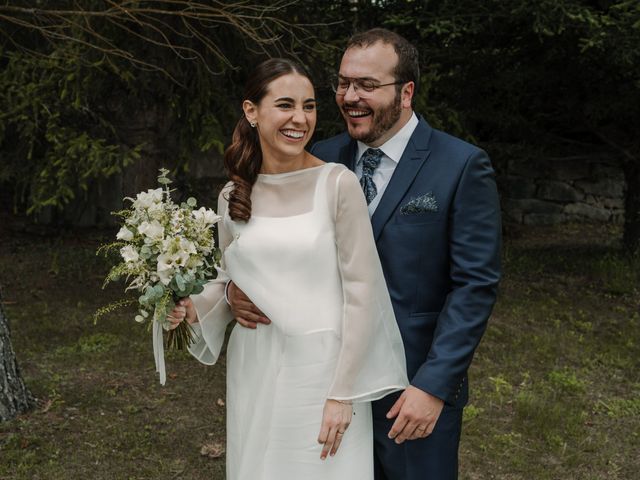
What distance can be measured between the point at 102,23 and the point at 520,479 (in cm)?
550

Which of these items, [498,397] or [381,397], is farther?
[498,397]

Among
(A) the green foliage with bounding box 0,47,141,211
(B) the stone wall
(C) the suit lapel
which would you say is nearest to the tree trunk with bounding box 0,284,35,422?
(A) the green foliage with bounding box 0,47,141,211

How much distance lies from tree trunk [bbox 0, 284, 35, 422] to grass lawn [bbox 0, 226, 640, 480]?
106 mm

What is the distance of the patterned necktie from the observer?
9.50 ft

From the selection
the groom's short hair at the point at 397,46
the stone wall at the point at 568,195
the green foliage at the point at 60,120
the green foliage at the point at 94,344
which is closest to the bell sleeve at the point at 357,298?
the groom's short hair at the point at 397,46

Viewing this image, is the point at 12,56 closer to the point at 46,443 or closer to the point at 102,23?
the point at 102,23

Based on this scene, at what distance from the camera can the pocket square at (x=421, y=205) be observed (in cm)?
274

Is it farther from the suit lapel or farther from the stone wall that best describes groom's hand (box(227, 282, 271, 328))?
the stone wall

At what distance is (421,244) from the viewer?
2.76 meters

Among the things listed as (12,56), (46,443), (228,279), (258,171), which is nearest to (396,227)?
(258,171)

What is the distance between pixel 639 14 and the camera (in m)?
7.09

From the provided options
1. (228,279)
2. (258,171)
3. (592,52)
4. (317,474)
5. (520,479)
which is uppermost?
(592,52)

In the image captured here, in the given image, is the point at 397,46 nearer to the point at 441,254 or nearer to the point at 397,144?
the point at 397,144

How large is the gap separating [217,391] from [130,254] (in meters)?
3.63
